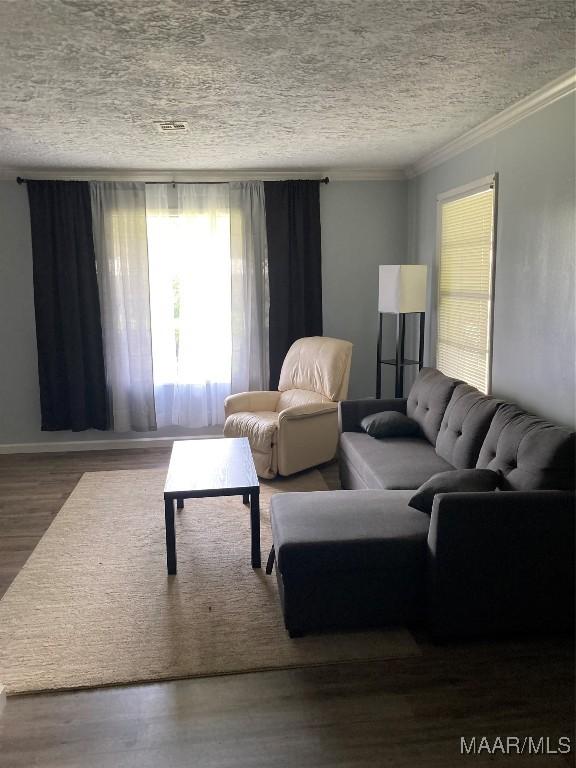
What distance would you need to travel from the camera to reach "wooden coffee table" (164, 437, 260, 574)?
3172 mm

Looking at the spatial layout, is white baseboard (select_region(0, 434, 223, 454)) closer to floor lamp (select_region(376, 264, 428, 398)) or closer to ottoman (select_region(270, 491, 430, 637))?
floor lamp (select_region(376, 264, 428, 398))

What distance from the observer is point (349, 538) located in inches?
98.7

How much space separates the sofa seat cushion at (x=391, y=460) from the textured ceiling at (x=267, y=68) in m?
1.92

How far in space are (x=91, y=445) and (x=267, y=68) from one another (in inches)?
156

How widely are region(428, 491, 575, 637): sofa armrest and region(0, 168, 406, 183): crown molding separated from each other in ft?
12.4

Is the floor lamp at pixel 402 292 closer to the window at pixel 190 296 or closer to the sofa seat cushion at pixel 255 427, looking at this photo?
the sofa seat cushion at pixel 255 427

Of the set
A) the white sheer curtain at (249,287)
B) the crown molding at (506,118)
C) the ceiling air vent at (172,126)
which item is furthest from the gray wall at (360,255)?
the ceiling air vent at (172,126)

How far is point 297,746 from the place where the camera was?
2029 millimetres

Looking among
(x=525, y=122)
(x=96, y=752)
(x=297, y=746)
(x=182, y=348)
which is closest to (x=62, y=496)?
(x=182, y=348)

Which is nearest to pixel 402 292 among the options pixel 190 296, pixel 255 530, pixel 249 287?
pixel 249 287

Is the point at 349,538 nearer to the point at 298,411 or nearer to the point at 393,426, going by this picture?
the point at 393,426

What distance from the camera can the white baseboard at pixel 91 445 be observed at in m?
5.59

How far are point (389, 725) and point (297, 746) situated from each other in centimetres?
33

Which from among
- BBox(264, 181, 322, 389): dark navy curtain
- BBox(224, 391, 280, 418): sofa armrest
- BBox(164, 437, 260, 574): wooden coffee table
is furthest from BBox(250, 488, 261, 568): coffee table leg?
BBox(264, 181, 322, 389): dark navy curtain
